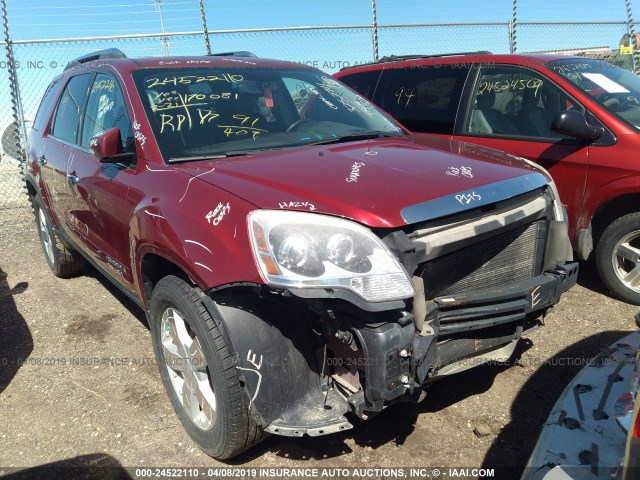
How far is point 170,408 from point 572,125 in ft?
11.1

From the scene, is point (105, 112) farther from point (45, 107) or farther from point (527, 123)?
point (527, 123)

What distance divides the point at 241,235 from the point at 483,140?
3.22m

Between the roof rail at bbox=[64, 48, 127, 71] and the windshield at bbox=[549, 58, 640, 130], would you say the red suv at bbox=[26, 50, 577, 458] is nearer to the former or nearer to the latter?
the roof rail at bbox=[64, 48, 127, 71]

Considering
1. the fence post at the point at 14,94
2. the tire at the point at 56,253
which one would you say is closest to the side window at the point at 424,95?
the tire at the point at 56,253

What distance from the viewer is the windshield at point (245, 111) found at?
2.83 m

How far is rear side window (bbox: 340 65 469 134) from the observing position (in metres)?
4.87

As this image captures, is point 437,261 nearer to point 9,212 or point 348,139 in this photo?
point 348,139

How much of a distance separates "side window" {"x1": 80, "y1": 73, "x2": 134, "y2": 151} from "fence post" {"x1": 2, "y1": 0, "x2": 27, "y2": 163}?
4.90m

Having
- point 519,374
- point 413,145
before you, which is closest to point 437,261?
point 413,145

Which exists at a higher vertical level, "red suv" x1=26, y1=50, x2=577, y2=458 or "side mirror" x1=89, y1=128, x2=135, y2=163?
"side mirror" x1=89, y1=128, x2=135, y2=163

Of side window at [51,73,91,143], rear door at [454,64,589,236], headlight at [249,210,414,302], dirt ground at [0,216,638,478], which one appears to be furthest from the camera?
rear door at [454,64,589,236]

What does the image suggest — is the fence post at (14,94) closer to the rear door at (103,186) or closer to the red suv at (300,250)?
the rear door at (103,186)

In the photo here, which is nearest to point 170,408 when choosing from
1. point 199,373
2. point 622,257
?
point 199,373

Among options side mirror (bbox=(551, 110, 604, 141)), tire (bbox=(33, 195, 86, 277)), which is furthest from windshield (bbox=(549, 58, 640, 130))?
tire (bbox=(33, 195, 86, 277))
